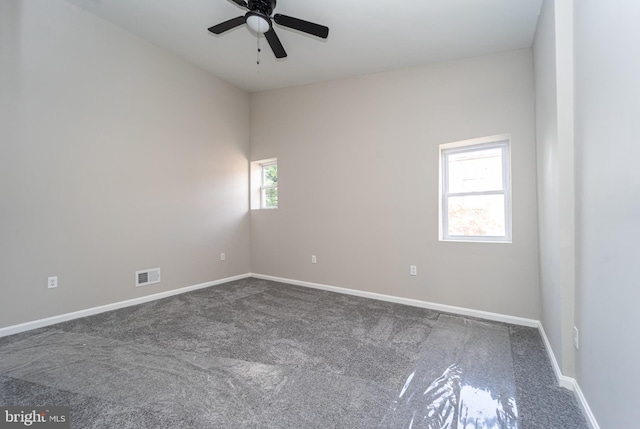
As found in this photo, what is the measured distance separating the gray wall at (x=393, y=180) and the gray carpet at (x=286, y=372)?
0.58m

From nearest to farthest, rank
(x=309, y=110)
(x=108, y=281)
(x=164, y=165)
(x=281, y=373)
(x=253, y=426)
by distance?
(x=253, y=426) → (x=281, y=373) → (x=108, y=281) → (x=164, y=165) → (x=309, y=110)

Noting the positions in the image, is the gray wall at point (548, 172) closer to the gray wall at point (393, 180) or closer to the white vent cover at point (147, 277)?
the gray wall at point (393, 180)

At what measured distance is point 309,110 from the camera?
4.24 metres

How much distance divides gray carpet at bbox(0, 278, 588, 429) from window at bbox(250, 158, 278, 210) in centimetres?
228


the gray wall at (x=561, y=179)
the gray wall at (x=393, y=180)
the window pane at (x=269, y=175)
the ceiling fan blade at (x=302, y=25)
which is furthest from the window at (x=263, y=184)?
the gray wall at (x=561, y=179)

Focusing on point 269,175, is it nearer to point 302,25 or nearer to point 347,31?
point 347,31

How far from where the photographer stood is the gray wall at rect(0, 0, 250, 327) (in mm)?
2518

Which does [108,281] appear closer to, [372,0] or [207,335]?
[207,335]

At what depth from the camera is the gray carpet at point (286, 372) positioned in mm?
1505

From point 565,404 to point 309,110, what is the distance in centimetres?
414

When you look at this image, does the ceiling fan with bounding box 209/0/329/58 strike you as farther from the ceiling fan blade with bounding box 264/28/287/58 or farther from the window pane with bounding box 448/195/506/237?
the window pane with bounding box 448/195/506/237

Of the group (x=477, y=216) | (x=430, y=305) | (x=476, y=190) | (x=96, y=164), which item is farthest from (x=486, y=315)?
(x=96, y=164)

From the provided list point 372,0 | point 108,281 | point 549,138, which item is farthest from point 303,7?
point 108,281

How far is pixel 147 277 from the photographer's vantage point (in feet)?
11.3
